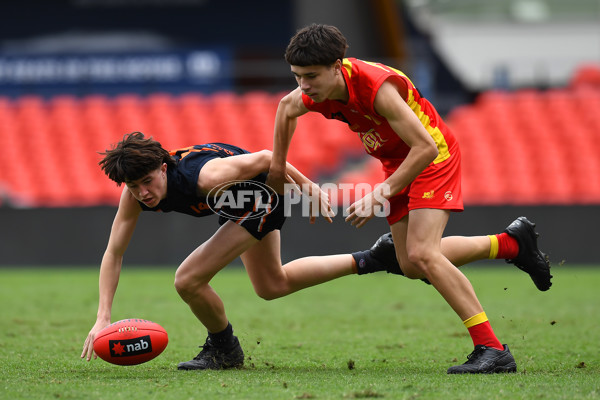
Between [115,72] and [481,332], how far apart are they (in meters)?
13.0

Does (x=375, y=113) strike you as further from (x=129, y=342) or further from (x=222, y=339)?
(x=129, y=342)

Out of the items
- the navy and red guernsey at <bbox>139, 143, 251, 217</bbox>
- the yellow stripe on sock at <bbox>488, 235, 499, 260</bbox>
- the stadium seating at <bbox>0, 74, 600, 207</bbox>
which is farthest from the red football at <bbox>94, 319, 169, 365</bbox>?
the stadium seating at <bbox>0, 74, 600, 207</bbox>

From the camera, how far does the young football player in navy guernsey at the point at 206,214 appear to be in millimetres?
4754

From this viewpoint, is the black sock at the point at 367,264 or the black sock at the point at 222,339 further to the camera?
the black sock at the point at 367,264

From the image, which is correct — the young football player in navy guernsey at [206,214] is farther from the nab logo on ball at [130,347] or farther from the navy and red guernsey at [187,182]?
the nab logo on ball at [130,347]

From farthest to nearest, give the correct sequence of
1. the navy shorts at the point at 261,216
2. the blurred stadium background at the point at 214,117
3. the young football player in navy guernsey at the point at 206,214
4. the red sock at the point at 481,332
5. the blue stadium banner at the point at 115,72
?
the blue stadium banner at the point at 115,72 < the blurred stadium background at the point at 214,117 < the navy shorts at the point at 261,216 < the red sock at the point at 481,332 < the young football player in navy guernsey at the point at 206,214

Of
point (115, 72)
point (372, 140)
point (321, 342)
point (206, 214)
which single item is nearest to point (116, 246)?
point (206, 214)

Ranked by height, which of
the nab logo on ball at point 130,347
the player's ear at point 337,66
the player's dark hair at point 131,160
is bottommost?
the nab logo on ball at point 130,347

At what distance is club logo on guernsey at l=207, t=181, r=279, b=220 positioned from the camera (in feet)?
16.7

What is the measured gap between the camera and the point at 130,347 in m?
4.83

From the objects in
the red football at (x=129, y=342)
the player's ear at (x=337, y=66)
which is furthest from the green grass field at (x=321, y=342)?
the player's ear at (x=337, y=66)

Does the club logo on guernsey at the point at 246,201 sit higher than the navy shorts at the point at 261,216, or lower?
higher

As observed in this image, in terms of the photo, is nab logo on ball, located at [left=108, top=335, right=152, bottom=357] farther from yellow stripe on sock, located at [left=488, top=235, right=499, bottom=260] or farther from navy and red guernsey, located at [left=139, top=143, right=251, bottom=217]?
yellow stripe on sock, located at [left=488, top=235, right=499, bottom=260]

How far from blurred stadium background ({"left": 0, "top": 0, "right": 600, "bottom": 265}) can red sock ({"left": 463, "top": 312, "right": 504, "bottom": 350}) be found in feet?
23.8
